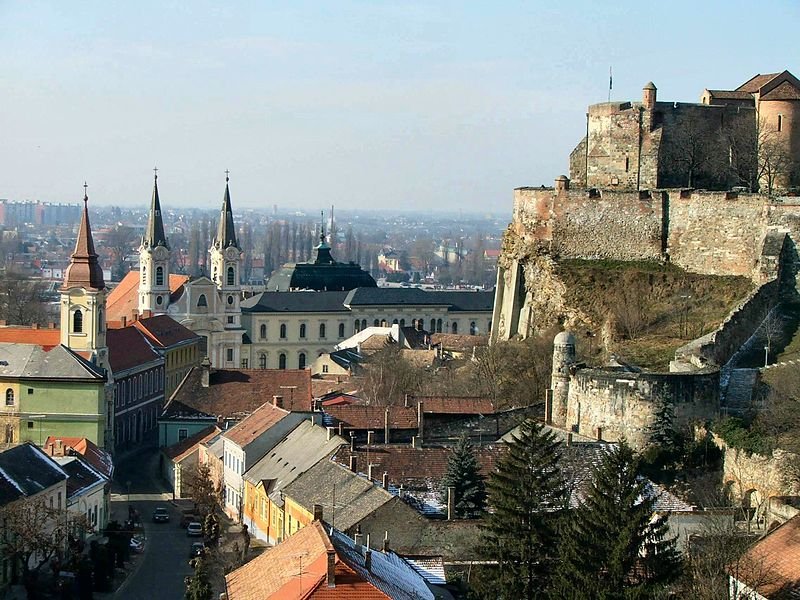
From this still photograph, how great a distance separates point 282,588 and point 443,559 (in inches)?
289

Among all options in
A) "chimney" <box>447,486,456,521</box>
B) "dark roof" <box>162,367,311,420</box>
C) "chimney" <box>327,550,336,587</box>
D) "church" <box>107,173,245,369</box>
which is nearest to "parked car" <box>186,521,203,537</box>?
"dark roof" <box>162,367,311,420</box>

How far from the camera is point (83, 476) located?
169 feet

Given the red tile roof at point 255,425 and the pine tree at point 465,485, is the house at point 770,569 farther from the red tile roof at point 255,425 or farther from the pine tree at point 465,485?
the red tile roof at point 255,425

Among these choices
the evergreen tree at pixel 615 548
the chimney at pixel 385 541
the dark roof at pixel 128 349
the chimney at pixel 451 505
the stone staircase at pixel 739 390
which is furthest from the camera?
the dark roof at pixel 128 349

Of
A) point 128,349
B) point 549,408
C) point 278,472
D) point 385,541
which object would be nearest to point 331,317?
point 128,349

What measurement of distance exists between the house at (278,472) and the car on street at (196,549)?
1.45 m

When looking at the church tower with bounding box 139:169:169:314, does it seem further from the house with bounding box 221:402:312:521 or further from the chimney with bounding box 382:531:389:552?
the chimney with bounding box 382:531:389:552

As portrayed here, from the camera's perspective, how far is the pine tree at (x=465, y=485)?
3975 centimetres

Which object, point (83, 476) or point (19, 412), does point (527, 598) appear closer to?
point (83, 476)

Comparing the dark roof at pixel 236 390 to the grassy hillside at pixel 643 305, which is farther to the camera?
the dark roof at pixel 236 390

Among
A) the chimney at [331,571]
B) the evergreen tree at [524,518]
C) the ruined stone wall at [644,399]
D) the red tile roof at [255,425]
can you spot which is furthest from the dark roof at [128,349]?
the chimney at [331,571]

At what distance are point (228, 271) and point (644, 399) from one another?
62.2 meters

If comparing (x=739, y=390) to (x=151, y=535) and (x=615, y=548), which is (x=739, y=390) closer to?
(x=615, y=548)

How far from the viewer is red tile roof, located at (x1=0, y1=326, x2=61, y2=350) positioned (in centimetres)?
6785
